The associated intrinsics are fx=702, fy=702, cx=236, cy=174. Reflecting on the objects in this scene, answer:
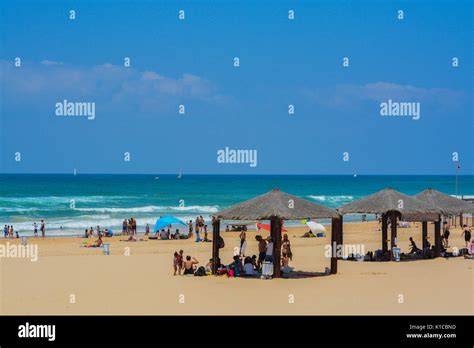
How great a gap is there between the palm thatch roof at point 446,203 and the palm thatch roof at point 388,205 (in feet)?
3.83

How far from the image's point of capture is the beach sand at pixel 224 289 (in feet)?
45.3

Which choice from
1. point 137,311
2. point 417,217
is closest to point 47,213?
point 417,217

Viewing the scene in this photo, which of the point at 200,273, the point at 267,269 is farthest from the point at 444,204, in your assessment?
the point at 200,273

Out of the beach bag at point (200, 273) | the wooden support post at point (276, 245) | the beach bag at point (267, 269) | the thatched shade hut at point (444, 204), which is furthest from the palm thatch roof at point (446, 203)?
the beach bag at point (200, 273)

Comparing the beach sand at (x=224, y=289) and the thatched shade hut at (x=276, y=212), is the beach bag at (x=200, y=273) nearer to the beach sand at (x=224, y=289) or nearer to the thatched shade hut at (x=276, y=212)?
the thatched shade hut at (x=276, y=212)

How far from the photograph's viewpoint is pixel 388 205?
20.8 m

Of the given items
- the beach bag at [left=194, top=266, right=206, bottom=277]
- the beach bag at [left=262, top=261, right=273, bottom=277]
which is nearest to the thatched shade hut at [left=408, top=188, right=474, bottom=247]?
the beach bag at [left=262, top=261, right=273, bottom=277]

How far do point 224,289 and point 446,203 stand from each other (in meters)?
10.3

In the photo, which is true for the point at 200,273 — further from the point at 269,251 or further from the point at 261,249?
the point at 269,251

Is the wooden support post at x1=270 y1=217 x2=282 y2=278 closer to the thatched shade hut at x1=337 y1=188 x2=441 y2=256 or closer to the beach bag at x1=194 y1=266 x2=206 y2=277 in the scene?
the beach bag at x1=194 y1=266 x2=206 y2=277

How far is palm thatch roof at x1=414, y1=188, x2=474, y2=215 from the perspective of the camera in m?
22.8

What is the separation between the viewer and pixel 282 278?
59.0 ft
